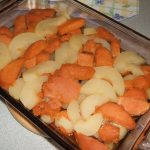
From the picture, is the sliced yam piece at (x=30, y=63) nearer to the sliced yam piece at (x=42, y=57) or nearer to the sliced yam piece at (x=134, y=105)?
the sliced yam piece at (x=42, y=57)

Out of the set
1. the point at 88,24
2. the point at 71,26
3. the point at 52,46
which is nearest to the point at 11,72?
Result: the point at 52,46

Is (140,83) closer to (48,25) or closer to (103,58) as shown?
(103,58)

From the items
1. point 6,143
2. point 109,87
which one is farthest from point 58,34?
point 6,143

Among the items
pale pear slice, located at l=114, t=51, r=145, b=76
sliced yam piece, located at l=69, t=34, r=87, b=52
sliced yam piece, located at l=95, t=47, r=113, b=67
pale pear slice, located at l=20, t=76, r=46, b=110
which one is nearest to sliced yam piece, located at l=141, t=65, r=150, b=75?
pale pear slice, located at l=114, t=51, r=145, b=76

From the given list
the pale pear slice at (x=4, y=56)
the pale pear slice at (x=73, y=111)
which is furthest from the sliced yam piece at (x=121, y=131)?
the pale pear slice at (x=4, y=56)

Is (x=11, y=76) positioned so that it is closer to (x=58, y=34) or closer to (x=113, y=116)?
(x=58, y=34)
